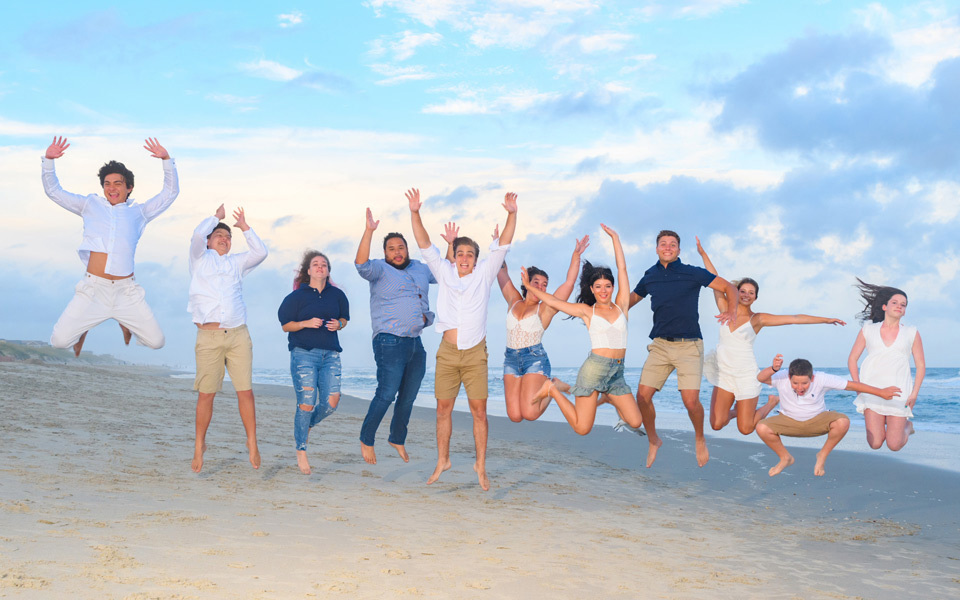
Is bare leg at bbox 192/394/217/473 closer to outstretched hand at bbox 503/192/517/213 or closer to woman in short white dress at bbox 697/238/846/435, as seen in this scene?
outstretched hand at bbox 503/192/517/213

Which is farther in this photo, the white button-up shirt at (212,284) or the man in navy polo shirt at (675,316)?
the white button-up shirt at (212,284)

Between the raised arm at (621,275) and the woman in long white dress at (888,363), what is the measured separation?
7.83 ft

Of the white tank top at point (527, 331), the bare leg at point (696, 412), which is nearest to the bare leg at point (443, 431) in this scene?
the white tank top at point (527, 331)

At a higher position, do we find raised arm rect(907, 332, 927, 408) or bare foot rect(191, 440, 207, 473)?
raised arm rect(907, 332, 927, 408)

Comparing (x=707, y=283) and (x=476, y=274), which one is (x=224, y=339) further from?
(x=707, y=283)

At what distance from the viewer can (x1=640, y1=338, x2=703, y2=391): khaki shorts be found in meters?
7.82

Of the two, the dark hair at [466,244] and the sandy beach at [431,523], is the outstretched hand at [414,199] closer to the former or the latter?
the dark hair at [466,244]

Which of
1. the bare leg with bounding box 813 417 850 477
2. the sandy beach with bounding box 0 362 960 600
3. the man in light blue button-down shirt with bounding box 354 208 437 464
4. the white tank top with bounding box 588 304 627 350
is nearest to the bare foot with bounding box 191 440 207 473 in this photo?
the sandy beach with bounding box 0 362 960 600

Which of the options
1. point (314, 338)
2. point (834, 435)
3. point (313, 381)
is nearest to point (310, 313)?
point (314, 338)

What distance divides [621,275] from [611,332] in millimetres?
598

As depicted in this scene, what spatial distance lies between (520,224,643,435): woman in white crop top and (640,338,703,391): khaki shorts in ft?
1.72

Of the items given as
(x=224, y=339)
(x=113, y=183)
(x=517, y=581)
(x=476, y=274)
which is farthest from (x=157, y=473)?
(x=517, y=581)

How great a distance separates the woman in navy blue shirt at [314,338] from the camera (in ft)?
27.5

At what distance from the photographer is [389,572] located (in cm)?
548
